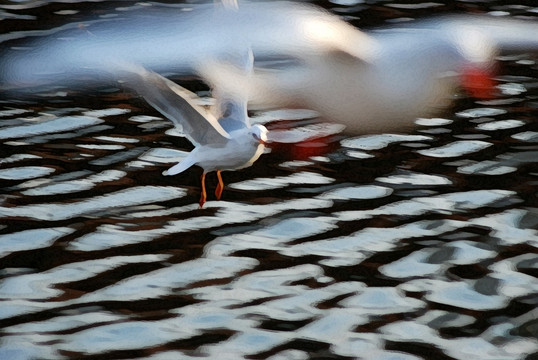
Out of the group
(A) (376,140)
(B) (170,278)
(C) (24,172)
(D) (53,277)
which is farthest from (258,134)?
(A) (376,140)

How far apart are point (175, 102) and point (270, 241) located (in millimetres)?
1184

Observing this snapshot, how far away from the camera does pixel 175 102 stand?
20.6 ft

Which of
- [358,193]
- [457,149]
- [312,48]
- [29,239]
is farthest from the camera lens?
[457,149]

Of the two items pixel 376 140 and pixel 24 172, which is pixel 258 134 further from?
pixel 376 140

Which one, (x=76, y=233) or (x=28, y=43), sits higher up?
(x=28, y=43)

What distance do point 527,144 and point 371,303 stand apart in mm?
2696

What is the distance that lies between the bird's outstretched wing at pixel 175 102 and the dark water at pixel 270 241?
707 mm

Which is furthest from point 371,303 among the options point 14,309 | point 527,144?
point 527,144

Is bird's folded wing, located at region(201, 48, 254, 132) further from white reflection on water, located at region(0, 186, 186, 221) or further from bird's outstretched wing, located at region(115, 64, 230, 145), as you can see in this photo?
white reflection on water, located at region(0, 186, 186, 221)

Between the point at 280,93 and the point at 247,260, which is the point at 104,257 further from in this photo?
the point at 280,93

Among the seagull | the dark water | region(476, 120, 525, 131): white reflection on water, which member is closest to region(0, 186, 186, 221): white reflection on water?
the dark water

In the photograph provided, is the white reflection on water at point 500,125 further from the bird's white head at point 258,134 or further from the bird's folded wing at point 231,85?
the bird's white head at point 258,134

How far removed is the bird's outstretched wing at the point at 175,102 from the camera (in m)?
5.88

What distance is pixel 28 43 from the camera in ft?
33.8
